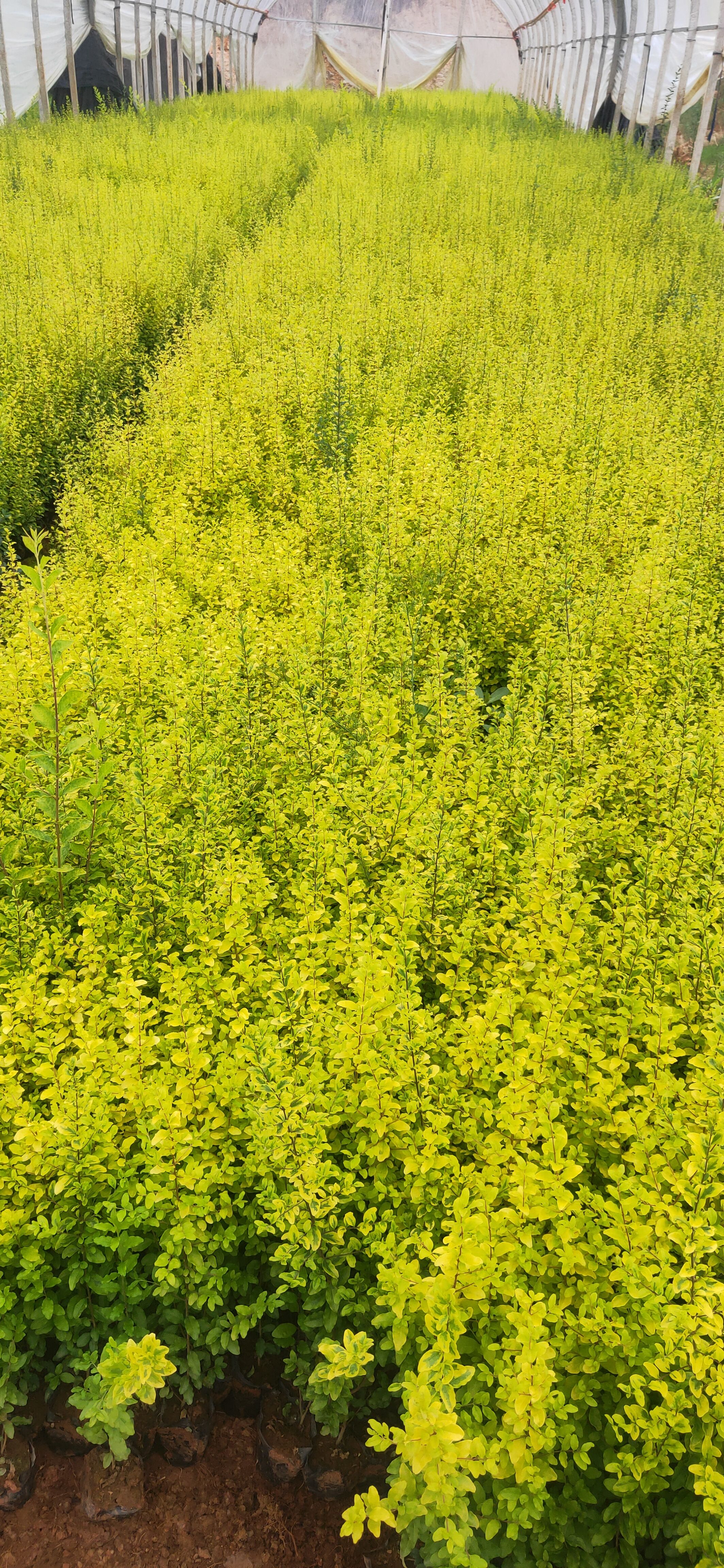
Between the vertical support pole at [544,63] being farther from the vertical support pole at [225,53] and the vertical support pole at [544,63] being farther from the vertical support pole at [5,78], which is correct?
the vertical support pole at [5,78]

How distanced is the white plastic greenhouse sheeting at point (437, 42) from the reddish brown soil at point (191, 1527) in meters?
15.7

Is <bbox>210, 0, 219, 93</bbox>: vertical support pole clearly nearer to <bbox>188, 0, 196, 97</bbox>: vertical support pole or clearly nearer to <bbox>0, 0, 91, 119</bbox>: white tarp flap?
<bbox>188, 0, 196, 97</bbox>: vertical support pole

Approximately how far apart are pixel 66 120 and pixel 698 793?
57.8 ft

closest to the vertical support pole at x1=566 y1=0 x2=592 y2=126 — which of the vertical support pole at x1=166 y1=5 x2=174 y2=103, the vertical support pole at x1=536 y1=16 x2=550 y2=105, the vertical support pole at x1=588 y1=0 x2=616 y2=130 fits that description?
the vertical support pole at x1=588 y1=0 x2=616 y2=130

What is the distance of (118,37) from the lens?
17.2m

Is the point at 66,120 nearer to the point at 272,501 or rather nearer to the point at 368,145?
the point at 368,145

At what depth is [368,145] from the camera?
545 inches

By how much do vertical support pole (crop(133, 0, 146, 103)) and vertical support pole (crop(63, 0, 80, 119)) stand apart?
2.13 meters

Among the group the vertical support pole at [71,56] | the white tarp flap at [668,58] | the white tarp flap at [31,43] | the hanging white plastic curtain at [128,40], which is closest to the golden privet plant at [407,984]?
the white tarp flap at [668,58]

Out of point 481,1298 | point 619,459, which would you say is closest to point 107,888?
point 481,1298

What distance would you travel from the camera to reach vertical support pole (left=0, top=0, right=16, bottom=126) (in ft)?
43.9

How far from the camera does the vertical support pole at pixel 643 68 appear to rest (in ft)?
48.9

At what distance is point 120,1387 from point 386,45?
3479 centimetres

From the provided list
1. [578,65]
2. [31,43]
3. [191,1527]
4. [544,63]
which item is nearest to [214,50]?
[544,63]
